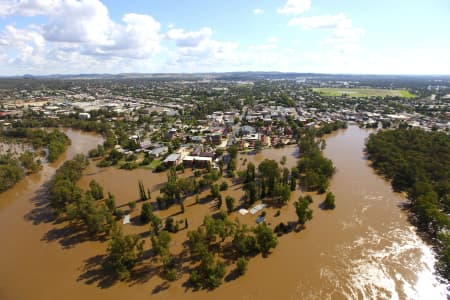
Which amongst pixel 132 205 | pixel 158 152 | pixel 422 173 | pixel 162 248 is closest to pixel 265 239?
pixel 162 248

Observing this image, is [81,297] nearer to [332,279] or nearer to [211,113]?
[332,279]

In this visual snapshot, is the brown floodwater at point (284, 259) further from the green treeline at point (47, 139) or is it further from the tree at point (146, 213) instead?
the green treeline at point (47, 139)

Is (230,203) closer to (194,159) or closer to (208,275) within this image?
(208,275)

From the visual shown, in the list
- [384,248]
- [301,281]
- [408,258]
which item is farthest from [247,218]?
[408,258]

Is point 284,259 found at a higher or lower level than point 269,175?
lower

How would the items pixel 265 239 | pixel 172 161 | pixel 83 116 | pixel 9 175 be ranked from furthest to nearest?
pixel 83 116
pixel 172 161
pixel 9 175
pixel 265 239
